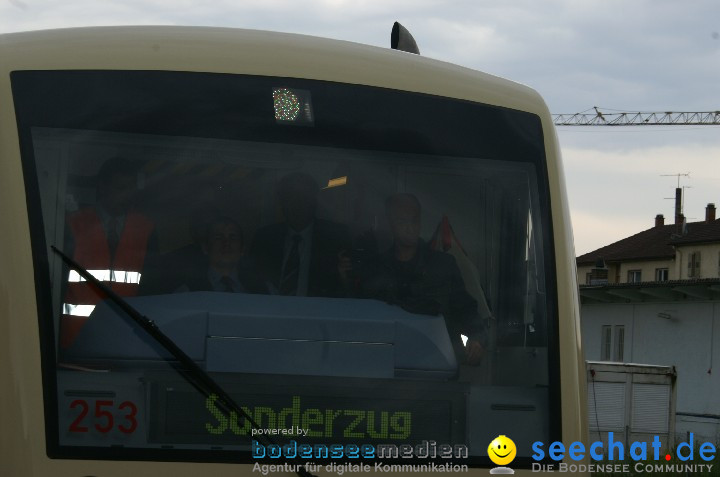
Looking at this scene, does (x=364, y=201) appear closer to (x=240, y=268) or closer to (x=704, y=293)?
(x=240, y=268)

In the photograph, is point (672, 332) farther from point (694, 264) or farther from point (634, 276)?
point (634, 276)

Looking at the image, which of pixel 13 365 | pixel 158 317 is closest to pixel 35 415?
pixel 13 365

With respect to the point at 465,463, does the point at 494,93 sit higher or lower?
higher

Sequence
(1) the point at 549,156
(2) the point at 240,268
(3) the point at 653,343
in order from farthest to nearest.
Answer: (3) the point at 653,343 < (1) the point at 549,156 < (2) the point at 240,268

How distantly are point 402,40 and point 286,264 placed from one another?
2453 mm

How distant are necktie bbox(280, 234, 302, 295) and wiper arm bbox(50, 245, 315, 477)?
41 cm

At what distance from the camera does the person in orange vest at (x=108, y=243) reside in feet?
14.1

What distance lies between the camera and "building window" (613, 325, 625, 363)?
50469mm

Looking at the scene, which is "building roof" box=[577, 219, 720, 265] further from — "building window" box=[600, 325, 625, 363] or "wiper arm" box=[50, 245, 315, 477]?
"wiper arm" box=[50, 245, 315, 477]

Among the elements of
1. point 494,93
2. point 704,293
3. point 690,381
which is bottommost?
point 690,381

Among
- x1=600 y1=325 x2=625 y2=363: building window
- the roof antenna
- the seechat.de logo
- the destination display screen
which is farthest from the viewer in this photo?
x1=600 y1=325 x2=625 y2=363: building window

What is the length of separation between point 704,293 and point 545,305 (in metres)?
41.6

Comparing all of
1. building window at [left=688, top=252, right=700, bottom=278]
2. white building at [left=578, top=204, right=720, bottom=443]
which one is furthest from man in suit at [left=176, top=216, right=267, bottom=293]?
building window at [left=688, top=252, right=700, bottom=278]

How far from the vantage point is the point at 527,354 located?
4.62 meters
